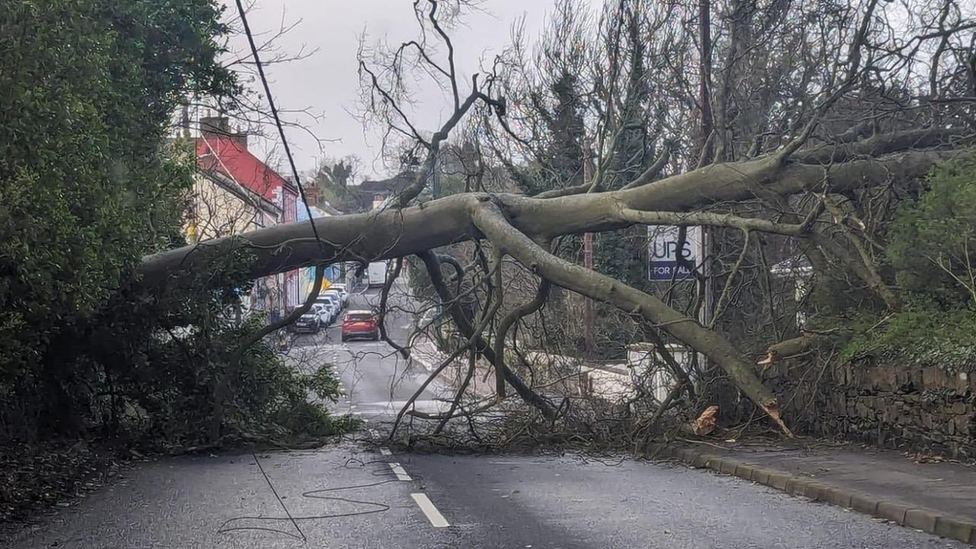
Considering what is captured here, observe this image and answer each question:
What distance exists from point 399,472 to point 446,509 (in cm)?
332

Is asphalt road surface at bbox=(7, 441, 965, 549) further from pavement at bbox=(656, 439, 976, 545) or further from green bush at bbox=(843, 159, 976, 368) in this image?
green bush at bbox=(843, 159, 976, 368)

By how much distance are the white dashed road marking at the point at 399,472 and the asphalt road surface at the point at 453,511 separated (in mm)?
25

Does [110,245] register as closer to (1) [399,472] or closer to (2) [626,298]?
(1) [399,472]

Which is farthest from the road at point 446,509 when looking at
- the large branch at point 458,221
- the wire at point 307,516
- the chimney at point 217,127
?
the chimney at point 217,127

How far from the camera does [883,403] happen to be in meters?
13.9

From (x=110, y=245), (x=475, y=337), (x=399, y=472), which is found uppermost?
(x=110, y=245)

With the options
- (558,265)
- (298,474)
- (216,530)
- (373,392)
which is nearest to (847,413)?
(558,265)

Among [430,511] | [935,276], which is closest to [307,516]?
[430,511]

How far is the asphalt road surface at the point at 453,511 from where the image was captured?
8500 mm

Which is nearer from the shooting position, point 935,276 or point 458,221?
point 935,276

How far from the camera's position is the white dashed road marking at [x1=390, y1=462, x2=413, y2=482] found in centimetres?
1281

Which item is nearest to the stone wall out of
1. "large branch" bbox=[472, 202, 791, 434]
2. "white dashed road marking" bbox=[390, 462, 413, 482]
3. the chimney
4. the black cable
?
"large branch" bbox=[472, 202, 791, 434]

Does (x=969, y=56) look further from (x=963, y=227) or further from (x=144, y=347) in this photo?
(x=144, y=347)

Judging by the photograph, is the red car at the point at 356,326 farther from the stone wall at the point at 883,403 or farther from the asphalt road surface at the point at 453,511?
the asphalt road surface at the point at 453,511
